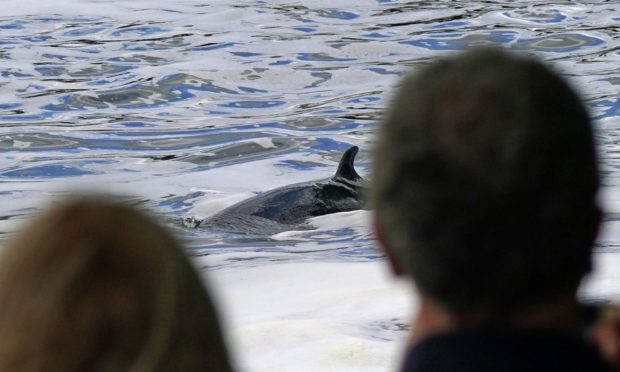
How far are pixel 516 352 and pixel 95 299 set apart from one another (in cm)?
54

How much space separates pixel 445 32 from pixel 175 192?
32.1 feet

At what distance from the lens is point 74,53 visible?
20375 mm

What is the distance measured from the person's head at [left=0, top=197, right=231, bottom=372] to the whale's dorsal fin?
26.9 feet

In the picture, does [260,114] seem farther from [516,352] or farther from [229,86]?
[516,352]

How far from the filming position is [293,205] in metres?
9.78

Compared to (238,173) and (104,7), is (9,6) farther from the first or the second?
(238,173)

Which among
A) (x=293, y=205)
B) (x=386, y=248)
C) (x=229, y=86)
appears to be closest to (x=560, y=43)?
(x=229, y=86)

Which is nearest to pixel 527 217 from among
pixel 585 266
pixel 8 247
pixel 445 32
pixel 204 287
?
pixel 585 266

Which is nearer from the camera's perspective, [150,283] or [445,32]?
[150,283]

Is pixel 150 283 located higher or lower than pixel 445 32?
higher

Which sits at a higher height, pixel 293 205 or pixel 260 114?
pixel 293 205

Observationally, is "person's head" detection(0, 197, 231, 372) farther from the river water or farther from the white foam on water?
the white foam on water

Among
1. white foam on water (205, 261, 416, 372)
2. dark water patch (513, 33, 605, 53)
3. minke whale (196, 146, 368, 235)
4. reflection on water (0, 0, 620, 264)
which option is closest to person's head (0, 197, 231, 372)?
white foam on water (205, 261, 416, 372)

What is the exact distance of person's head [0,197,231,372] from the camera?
1.63 m
